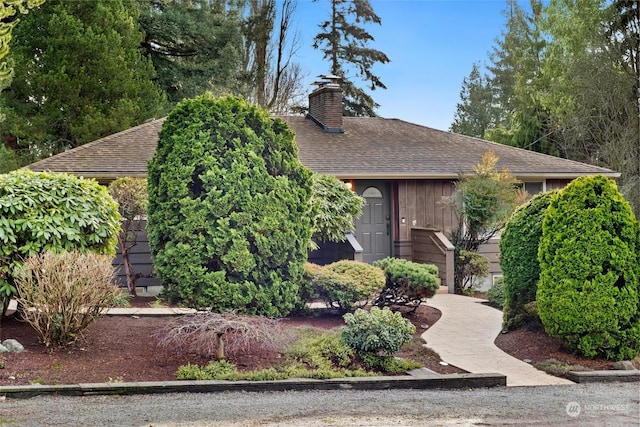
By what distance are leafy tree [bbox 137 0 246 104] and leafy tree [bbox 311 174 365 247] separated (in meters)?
12.1

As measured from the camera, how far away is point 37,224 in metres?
7.19

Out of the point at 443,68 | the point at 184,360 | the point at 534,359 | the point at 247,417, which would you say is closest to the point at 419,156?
the point at 443,68

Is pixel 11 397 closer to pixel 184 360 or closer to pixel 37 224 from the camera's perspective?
pixel 184 360

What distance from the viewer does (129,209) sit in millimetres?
10445

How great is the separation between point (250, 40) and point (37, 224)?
18.5 meters

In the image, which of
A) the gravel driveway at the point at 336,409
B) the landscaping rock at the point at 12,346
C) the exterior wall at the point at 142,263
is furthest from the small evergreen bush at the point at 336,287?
the exterior wall at the point at 142,263

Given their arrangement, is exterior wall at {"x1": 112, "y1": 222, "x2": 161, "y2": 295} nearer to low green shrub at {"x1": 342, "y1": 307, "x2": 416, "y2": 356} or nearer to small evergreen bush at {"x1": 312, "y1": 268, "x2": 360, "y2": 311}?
small evergreen bush at {"x1": 312, "y1": 268, "x2": 360, "y2": 311}

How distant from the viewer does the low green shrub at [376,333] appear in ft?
22.5

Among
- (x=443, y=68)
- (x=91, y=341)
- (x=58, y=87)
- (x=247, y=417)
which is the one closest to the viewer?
(x=247, y=417)

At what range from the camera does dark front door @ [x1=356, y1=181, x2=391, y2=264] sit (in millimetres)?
15008

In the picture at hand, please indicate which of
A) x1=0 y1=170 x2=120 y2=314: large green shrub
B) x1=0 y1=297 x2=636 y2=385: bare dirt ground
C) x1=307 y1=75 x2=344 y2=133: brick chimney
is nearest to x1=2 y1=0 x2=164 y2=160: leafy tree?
x1=307 y1=75 x2=344 y2=133: brick chimney

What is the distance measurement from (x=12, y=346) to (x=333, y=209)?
6.52 metres

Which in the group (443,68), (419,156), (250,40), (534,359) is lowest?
(534,359)

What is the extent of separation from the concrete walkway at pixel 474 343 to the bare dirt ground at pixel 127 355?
0.24 m
